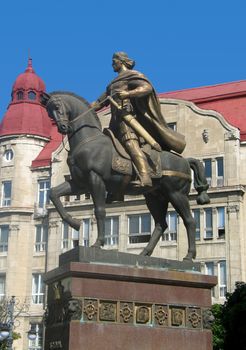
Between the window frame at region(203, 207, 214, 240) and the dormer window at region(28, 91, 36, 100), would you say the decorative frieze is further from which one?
the dormer window at region(28, 91, 36, 100)

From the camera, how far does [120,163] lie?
42.7ft

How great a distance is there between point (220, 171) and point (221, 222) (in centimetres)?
325

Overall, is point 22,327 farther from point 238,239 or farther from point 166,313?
point 166,313

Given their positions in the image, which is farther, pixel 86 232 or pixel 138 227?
pixel 86 232

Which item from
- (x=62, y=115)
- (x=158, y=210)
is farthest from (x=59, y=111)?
(x=158, y=210)

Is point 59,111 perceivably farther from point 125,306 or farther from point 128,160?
point 125,306

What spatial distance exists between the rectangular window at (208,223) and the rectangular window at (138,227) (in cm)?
364

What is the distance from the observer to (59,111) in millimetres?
13219

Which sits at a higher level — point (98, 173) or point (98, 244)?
point (98, 173)

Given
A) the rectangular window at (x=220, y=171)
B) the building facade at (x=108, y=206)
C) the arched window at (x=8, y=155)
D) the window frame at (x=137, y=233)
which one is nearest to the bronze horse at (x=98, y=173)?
the building facade at (x=108, y=206)

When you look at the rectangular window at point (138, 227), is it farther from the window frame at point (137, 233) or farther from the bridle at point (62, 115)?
the bridle at point (62, 115)

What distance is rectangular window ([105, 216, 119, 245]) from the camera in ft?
146

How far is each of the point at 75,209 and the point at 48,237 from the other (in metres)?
2.71

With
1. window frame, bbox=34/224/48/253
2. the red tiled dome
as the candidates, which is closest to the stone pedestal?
window frame, bbox=34/224/48/253
